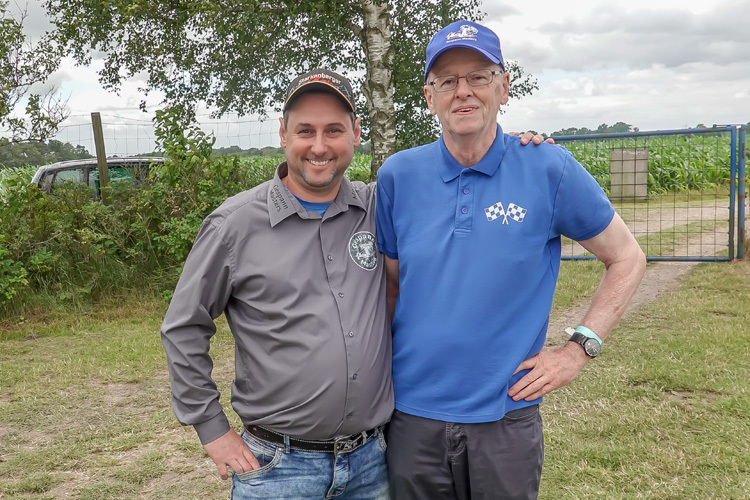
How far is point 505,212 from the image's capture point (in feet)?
7.20

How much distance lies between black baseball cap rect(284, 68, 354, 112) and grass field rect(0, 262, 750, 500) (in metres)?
2.67

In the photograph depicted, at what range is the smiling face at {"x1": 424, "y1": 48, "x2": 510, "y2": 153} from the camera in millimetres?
2252

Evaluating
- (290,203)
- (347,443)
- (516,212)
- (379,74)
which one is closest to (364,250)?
(290,203)

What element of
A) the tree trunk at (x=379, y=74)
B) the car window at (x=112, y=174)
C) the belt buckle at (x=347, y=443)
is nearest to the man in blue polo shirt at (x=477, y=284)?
the belt buckle at (x=347, y=443)

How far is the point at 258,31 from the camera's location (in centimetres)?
1034

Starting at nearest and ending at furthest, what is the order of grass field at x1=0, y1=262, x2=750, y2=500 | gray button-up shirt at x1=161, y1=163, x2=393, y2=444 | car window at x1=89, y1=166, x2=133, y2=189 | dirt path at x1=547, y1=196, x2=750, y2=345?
gray button-up shirt at x1=161, y1=163, x2=393, y2=444
grass field at x1=0, y1=262, x2=750, y2=500
dirt path at x1=547, y1=196, x2=750, y2=345
car window at x1=89, y1=166, x2=133, y2=189

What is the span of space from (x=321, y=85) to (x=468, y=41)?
20.0 inches

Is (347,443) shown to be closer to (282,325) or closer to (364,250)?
(282,325)

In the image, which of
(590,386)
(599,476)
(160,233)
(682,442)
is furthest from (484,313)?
(160,233)

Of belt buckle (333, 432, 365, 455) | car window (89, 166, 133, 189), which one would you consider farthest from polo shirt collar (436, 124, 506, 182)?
car window (89, 166, 133, 189)

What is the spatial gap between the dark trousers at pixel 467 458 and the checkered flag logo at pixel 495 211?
0.64 metres

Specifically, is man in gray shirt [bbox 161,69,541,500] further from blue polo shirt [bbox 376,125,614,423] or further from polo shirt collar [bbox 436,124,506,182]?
polo shirt collar [bbox 436,124,506,182]

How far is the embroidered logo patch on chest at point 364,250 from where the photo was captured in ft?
7.48

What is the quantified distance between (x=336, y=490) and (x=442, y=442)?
0.38 m
